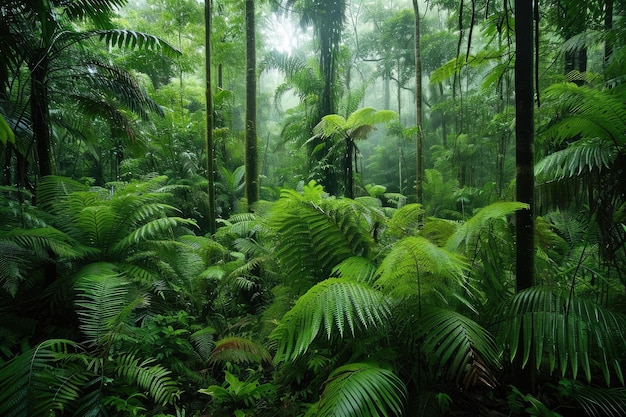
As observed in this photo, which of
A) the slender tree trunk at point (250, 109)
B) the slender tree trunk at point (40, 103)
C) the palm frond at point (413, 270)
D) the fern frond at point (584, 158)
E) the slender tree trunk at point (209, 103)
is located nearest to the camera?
the palm frond at point (413, 270)

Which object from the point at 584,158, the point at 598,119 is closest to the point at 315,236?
the point at 584,158

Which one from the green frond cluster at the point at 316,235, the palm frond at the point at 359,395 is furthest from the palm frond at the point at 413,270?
the green frond cluster at the point at 316,235

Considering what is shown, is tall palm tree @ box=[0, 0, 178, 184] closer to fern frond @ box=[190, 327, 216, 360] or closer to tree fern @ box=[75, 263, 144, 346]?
tree fern @ box=[75, 263, 144, 346]

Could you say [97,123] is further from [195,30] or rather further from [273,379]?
[273,379]

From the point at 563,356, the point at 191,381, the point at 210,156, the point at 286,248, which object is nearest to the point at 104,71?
the point at 210,156

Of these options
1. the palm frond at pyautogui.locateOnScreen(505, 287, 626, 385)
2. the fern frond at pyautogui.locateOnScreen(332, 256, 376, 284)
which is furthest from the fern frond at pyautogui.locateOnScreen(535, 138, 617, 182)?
the fern frond at pyautogui.locateOnScreen(332, 256, 376, 284)

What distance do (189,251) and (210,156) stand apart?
1427mm

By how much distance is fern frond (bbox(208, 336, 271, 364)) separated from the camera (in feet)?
7.24

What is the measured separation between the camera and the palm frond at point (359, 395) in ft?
4.42

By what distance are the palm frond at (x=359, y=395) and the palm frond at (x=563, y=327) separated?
1.92 ft

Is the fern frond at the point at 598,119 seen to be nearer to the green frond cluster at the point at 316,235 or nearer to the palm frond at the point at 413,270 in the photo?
the palm frond at the point at 413,270

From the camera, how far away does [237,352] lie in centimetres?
222

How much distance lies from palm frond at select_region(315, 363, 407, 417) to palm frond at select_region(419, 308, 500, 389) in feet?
0.86

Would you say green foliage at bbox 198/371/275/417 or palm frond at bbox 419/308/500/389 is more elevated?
palm frond at bbox 419/308/500/389
